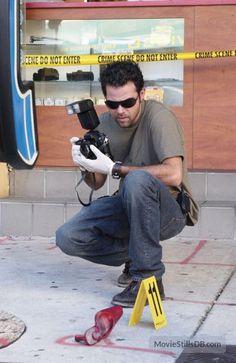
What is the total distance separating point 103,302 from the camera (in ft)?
13.6

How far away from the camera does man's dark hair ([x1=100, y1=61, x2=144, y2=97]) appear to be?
400 centimetres

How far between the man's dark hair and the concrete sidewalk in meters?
1.14

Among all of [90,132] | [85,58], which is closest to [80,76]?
[85,58]

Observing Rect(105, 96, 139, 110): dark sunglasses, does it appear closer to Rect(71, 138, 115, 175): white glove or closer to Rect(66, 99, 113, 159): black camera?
Rect(66, 99, 113, 159): black camera

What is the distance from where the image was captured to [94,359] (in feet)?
10.9

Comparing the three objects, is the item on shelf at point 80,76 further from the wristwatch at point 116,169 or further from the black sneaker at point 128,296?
the black sneaker at point 128,296

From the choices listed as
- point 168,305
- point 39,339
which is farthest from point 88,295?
point 39,339

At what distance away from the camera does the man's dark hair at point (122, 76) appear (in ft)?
13.1

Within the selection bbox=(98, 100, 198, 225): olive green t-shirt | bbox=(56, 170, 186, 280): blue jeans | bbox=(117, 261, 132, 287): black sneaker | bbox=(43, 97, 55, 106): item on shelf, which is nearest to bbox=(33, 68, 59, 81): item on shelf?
bbox=(43, 97, 55, 106): item on shelf

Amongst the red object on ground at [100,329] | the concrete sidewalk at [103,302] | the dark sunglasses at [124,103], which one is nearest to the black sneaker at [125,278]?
the concrete sidewalk at [103,302]

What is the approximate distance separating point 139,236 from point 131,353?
0.69m

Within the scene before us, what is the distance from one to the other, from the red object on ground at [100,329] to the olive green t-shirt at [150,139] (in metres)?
0.84

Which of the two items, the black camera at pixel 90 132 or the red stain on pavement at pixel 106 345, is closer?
the red stain on pavement at pixel 106 345

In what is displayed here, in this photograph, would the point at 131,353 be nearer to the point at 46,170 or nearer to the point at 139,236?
the point at 139,236
